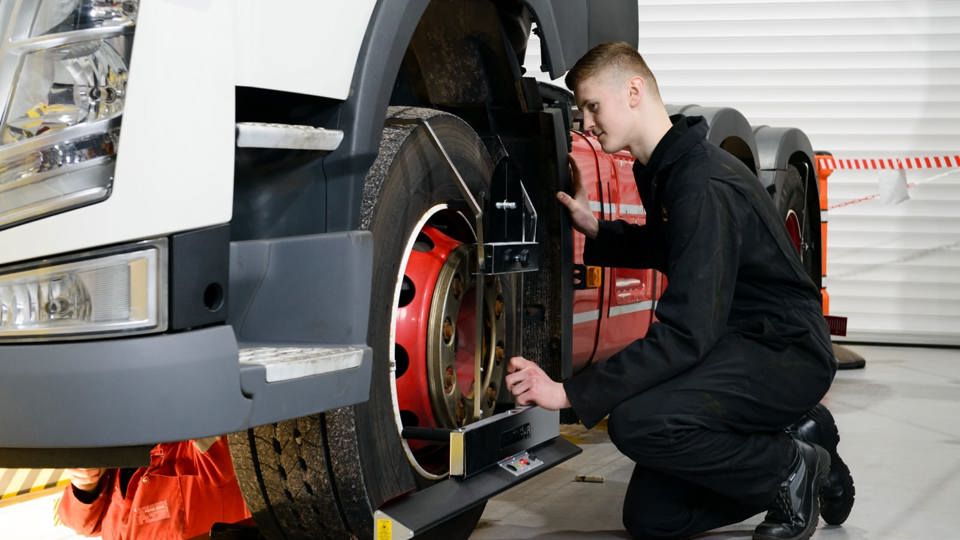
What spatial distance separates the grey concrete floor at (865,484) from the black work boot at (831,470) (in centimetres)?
5

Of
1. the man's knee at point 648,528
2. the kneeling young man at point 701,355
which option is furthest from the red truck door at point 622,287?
the man's knee at point 648,528

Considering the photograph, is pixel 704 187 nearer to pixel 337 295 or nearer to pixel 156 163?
pixel 337 295

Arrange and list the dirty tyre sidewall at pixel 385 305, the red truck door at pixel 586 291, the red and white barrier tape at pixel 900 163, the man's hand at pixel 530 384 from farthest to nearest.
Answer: the red and white barrier tape at pixel 900 163 < the red truck door at pixel 586 291 < the man's hand at pixel 530 384 < the dirty tyre sidewall at pixel 385 305

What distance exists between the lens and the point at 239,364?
61.9 inches

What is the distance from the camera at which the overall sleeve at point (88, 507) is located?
303 cm

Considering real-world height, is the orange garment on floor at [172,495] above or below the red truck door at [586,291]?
below

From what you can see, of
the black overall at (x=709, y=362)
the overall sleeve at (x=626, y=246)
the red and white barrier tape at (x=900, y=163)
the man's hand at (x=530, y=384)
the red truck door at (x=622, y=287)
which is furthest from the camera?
the red and white barrier tape at (x=900, y=163)

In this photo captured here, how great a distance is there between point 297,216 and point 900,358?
6509 millimetres

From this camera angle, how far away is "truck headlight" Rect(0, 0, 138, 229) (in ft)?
4.92

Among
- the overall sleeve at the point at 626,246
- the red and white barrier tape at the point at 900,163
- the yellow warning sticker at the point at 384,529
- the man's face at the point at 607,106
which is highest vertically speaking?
the red and white barrier tape at the point at 900,163

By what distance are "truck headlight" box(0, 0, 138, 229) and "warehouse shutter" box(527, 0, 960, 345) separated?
6.71 meters

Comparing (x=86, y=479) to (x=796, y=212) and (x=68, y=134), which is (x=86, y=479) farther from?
(x=796, y=212)

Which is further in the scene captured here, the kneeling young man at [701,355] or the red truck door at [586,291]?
the red truck door at [586,291]

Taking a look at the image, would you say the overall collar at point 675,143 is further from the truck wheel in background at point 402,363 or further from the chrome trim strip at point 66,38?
the chrome trim strip at point 66,38
